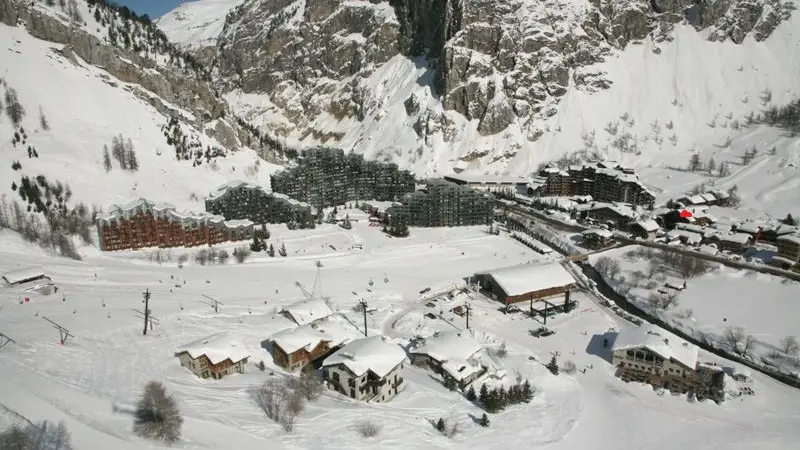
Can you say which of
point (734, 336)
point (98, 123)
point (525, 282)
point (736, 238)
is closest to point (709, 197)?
point (736, 238)

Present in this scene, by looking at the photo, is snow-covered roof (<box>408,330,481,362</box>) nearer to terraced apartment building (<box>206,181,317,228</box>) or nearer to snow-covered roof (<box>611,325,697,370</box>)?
snow-covered roof (<box>611,325,697,370</box>)

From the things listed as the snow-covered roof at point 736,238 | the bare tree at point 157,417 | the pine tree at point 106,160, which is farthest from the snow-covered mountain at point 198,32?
the bare tree at point 157,417

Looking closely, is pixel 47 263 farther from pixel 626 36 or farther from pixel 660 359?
pixel 626 36

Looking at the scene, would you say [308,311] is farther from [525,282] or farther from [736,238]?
[736,238]

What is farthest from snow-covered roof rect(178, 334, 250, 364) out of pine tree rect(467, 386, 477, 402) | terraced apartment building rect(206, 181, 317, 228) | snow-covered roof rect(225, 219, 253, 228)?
terraced apartment building rect(206, 181, 317, 228)

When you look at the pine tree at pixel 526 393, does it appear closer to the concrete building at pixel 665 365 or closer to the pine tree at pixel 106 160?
the concrete building at pixel 665 365
